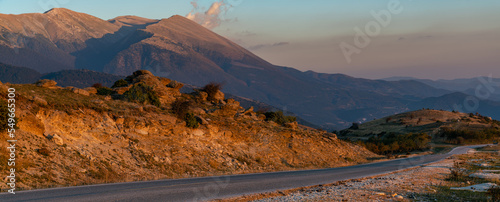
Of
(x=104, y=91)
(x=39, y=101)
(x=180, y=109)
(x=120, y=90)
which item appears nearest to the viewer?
(x=39, y=101)

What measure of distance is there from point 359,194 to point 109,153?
13446 mm

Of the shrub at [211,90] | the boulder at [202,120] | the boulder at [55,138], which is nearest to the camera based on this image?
the boulder at [55,138]

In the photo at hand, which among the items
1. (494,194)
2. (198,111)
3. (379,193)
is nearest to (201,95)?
(198,111)

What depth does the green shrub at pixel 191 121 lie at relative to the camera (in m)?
27.8

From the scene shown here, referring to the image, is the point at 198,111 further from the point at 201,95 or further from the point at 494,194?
the point at 494,194

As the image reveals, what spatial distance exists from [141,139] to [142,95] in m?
7.49

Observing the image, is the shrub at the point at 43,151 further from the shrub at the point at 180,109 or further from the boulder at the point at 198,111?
the boulder at the point at 198,111

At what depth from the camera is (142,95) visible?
30734mm

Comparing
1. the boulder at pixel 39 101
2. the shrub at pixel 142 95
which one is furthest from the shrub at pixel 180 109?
the boulder at pixel 39 101

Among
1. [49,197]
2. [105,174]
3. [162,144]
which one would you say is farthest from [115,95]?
[49,197]

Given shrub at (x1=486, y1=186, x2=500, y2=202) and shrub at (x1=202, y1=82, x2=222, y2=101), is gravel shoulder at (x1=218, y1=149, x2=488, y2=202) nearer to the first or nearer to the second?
shrub at (x1=486, y1=186, x2=500, y2=202)

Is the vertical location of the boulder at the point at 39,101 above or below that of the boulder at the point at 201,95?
below

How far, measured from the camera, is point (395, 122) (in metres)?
95.9

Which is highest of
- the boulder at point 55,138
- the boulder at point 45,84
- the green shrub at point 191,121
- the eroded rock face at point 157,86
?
the eroded rock face at point 157,86
